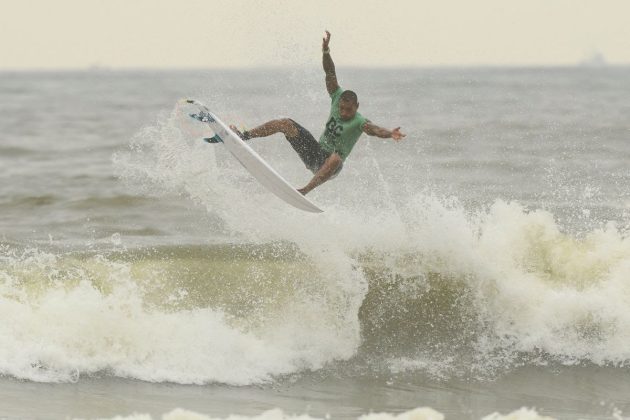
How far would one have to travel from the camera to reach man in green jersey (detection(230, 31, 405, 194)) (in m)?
9.46

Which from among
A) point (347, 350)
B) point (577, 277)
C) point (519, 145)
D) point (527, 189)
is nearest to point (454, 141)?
point (519, 145)

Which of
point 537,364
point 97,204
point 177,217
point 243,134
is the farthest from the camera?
point 97,204

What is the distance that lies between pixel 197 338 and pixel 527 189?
9.99m

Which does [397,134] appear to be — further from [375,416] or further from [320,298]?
[375,416]

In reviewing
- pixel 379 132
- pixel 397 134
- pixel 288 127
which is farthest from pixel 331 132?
pixel 397 134

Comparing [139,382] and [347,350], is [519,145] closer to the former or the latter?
[347,350]

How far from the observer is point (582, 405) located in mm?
8188

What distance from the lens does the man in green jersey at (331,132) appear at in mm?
9461

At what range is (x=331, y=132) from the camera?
9.70 meters

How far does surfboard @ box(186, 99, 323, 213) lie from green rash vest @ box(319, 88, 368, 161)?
24.7 inches

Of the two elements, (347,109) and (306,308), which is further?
(306,308)

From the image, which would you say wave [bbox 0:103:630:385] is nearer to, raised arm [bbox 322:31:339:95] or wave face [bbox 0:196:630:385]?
wave face [bbox 0:196:630:385]

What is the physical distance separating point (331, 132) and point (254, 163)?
87 centimetres

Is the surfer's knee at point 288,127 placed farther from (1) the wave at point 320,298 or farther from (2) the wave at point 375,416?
(2) the wave at point 375,416
